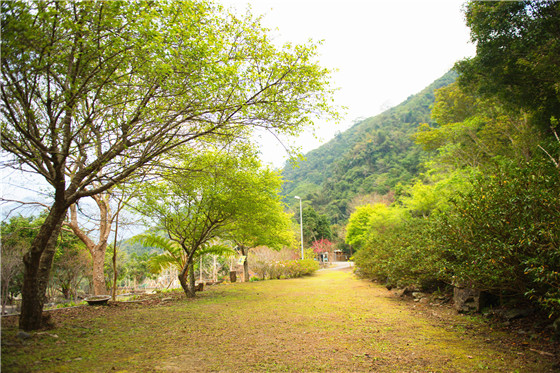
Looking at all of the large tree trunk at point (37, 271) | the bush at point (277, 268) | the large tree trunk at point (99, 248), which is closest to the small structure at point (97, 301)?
the large tree trunk at point (37, 271)

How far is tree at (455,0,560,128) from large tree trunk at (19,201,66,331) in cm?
1115

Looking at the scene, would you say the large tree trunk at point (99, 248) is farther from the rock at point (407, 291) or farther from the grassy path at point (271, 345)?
the rock at point (407, 291)

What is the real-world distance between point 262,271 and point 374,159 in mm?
45539

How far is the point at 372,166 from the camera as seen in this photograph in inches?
2242

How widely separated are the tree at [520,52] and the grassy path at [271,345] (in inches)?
273

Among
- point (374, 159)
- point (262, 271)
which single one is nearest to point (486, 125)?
point (262, 271)

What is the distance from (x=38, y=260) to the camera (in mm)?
4375

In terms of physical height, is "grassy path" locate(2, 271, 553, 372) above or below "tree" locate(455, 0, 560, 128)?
below

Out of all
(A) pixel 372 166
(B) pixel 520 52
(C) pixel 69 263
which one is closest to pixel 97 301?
(B) pixel 520 52

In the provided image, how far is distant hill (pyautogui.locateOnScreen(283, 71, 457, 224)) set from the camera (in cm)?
4853

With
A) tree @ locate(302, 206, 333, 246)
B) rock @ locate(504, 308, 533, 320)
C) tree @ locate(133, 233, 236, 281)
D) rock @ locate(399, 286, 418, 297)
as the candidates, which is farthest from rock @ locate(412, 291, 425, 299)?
tree @ locate(302, 206, 333, 246)

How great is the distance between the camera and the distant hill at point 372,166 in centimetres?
4853

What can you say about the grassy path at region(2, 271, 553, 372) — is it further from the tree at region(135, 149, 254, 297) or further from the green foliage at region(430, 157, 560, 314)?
the tree at region(135, 149, 254, 297)

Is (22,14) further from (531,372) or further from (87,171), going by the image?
(531,372)
